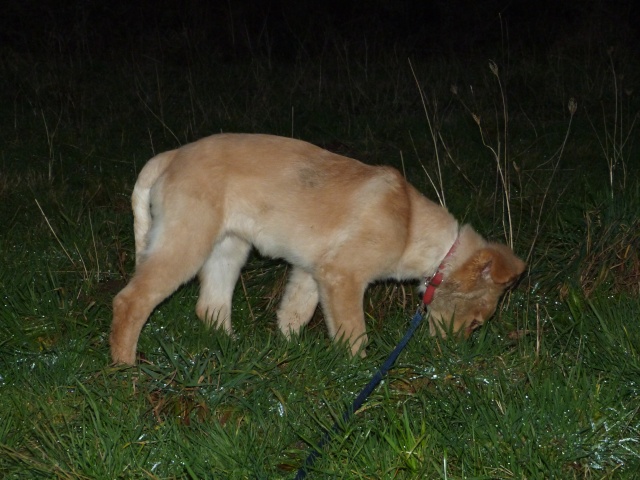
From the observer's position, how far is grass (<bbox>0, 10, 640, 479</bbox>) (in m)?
3.73

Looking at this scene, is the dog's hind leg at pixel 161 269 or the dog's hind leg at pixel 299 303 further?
the dog's hind leg at pixel 299 303

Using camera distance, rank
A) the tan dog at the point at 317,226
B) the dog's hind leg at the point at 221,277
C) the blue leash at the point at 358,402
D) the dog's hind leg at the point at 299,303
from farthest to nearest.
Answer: the dog's hind leg at the point at 299,303, the dog's hind leg at the point at 221,277, the tan dog at the point at 317,226, the blue leash at the point at 358,402

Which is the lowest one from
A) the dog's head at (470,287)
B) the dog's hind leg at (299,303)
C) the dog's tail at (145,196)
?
the dog's hind leg at (299,303)

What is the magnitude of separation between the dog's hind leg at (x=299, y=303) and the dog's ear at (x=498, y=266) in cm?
99

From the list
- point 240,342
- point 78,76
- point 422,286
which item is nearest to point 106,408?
point 240,342

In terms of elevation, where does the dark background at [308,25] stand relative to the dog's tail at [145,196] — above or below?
below

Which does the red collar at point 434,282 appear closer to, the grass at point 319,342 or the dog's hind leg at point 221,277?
the grass at point 319,342

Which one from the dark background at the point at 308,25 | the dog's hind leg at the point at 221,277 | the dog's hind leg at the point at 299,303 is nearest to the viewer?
the dog's hind leg at the point at 221,277

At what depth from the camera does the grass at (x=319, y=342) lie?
373 cm

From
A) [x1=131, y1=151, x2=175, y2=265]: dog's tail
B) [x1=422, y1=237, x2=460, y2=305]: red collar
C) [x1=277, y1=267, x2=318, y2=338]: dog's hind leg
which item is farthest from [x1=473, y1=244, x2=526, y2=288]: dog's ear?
[x1=131, y1=151, x2=175, y2=265]: dog's tail

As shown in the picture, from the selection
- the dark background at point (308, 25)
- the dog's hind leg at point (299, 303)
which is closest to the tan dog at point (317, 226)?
the dog's hind leg at point (299, 303)

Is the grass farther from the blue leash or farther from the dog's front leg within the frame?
the dog's front leg

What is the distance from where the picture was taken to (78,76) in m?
10.8

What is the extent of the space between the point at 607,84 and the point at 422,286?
576cm
